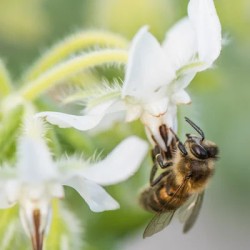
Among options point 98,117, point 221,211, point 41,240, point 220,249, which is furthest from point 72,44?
point 220,249

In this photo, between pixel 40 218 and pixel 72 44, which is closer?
pixel 40 218

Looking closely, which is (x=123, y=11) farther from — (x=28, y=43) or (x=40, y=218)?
(x=40, y=218)

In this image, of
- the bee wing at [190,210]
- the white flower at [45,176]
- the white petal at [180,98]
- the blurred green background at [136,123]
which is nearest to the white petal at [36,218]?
the white flower at [45,176]

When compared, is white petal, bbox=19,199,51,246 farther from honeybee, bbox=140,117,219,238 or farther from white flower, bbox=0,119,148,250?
honeybee, bbox=140,117,219,238

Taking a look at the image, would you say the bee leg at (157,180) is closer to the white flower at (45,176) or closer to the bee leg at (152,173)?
the bee leg at (152,173)

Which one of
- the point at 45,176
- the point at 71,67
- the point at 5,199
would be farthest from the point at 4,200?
the point at 71,67

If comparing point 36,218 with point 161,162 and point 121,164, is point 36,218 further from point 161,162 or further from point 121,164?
point 161,162

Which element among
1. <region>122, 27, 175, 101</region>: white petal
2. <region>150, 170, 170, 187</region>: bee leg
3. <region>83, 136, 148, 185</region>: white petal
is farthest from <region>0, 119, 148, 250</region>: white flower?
<region>150, 170, 170, 187</region>: bee leg
